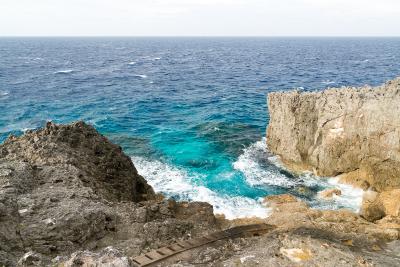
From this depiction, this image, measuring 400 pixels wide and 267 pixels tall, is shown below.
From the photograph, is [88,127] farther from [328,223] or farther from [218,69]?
[218,69]

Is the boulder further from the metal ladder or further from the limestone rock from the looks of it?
the metal ladder

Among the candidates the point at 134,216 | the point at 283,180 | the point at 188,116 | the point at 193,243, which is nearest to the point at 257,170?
the point at 283,180

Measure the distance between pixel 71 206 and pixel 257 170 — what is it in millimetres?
22620

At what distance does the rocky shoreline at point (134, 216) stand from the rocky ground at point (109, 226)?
0.04 metres

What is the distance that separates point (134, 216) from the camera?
1702 cm

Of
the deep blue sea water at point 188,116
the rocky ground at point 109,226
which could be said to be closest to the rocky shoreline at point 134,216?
the rocky ground at point 109,226

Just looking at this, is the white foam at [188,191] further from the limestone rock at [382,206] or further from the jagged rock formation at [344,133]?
the jagged rock formation at [344,133]

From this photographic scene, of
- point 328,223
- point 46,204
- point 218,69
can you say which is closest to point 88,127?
point 46,204

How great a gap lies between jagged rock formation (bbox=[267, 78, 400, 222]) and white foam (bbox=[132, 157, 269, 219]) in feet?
27.8

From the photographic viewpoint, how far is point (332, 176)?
33875 mm

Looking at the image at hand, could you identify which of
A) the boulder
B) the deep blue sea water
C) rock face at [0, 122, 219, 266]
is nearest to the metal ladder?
rock face at [0, 122, 219, 266]

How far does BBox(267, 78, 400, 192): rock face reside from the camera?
30.4 m

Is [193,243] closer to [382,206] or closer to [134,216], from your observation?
[134,216]

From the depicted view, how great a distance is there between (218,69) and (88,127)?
83289 mm
